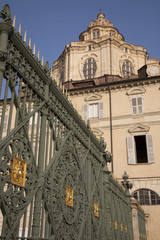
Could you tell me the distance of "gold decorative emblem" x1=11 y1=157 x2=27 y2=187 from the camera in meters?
2.90

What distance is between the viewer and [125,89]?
23.0 metres

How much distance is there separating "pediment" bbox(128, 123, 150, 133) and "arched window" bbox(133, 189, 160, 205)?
14.9 ft

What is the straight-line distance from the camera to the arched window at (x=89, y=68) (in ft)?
97.6

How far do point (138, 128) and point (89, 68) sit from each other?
1134 cm

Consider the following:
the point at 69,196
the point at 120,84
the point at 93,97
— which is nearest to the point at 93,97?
the point at 93,97

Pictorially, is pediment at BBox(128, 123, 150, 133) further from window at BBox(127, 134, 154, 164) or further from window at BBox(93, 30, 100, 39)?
window at BBox(93, 30, 100, 39)

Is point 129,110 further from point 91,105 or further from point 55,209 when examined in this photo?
point 55,209

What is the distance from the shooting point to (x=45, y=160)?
3.80 metres

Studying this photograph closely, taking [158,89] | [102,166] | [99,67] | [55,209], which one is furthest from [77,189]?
[99,67]

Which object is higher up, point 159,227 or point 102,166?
point 102,166

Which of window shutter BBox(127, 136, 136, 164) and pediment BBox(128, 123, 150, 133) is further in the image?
pediment BBox(128, 123, 150, 133)

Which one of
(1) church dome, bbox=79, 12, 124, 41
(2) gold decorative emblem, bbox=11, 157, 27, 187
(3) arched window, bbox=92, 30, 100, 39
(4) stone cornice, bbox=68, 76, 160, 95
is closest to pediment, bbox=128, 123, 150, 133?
(4) stone cornice, bbox=68, 76, 160, 95

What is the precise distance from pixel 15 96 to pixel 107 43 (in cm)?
2860

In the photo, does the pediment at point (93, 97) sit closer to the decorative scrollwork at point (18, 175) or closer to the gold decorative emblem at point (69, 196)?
the gold decorative emblem at point (69, 196)
